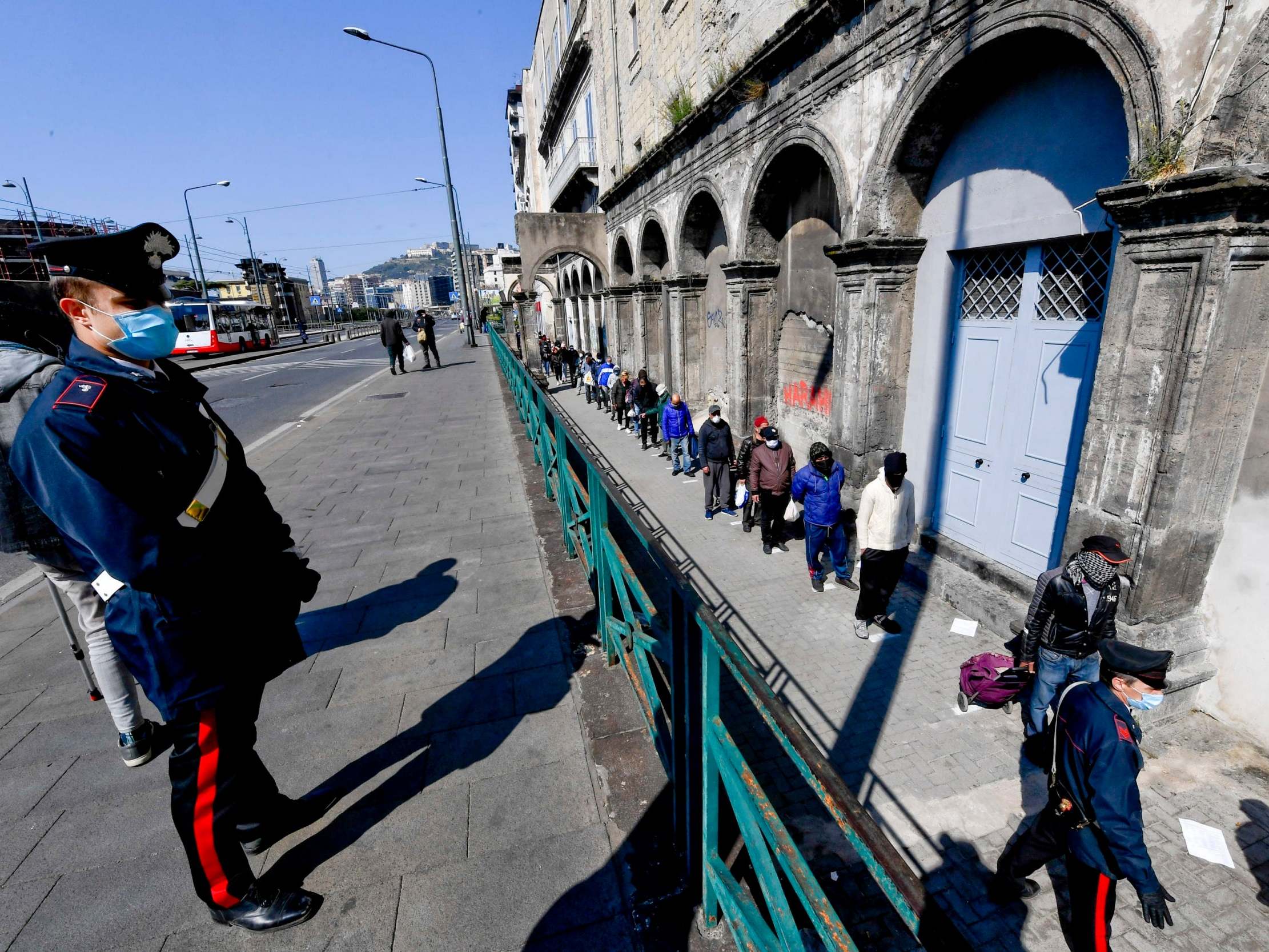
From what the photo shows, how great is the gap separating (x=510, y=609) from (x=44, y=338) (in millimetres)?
3026

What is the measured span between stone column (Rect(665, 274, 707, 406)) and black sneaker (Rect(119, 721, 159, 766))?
10029 mm

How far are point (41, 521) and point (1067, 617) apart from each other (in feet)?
18.0

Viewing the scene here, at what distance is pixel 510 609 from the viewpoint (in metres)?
4.37

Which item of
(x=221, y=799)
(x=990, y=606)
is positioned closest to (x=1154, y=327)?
(x=990, y=606)

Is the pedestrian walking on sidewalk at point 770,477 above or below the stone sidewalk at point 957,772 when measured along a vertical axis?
above

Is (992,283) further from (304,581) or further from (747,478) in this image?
(304,581)

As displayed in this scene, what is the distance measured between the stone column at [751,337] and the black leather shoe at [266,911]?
26.7ft

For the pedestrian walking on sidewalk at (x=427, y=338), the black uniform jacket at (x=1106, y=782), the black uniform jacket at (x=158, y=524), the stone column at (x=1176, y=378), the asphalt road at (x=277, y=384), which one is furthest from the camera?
the pedestrian walking on sidewalk at (x=427, y=338)

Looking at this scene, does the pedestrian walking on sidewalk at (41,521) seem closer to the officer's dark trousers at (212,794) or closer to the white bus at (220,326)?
the officer's dark trousers at (212,794)

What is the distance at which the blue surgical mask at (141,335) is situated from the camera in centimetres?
199

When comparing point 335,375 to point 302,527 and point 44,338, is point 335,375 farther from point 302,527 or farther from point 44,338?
point 44,338

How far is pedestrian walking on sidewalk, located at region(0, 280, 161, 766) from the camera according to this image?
2748 millimetres

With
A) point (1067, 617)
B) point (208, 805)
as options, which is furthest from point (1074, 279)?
point (208, 805)

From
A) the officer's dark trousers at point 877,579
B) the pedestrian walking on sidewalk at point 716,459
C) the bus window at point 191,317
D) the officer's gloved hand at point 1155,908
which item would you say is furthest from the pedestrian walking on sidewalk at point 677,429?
the bus window at point 191,317
